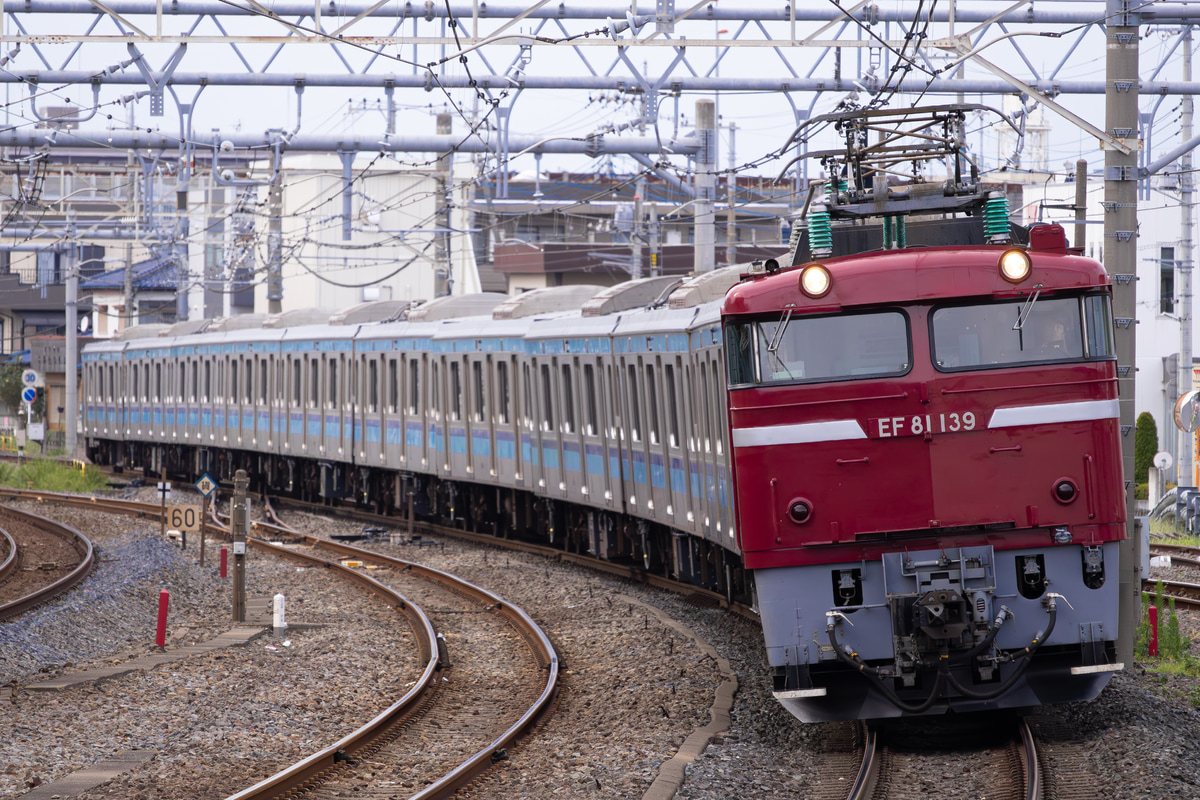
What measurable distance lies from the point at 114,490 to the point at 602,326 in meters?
20.7

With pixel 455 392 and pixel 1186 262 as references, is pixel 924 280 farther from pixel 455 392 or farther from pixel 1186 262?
pixel 1186 262

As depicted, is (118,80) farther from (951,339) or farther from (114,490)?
(114,490)

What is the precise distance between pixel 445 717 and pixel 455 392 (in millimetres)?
12689

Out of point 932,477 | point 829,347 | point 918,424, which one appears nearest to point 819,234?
point 829,347

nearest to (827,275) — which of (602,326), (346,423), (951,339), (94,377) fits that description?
(951,339)

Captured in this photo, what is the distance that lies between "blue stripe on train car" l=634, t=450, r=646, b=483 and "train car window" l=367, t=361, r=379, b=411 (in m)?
10.2

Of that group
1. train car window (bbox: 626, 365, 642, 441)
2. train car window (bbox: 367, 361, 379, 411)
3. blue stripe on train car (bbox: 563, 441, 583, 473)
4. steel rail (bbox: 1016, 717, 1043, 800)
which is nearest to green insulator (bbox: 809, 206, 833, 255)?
steel rail (bbox: 1016, 717, 1043, 800)

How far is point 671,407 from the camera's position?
15.3 metres

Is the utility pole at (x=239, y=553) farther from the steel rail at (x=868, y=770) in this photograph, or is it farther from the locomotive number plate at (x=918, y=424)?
the locomotive number plate at (x=918, y=424)

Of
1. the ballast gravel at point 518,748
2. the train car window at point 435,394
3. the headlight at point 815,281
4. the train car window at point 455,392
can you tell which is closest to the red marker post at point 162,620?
the ballast gravel at point 518,748

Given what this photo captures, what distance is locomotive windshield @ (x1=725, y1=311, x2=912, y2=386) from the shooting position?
30.1 feet

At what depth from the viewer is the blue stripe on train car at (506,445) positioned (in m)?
21.7

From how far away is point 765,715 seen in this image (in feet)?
34.4

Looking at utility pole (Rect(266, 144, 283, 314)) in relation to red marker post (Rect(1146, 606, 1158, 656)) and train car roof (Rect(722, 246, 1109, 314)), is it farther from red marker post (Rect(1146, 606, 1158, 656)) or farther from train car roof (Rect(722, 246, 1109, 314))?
train car roof (Rect(722, 246, 1109, 314))
